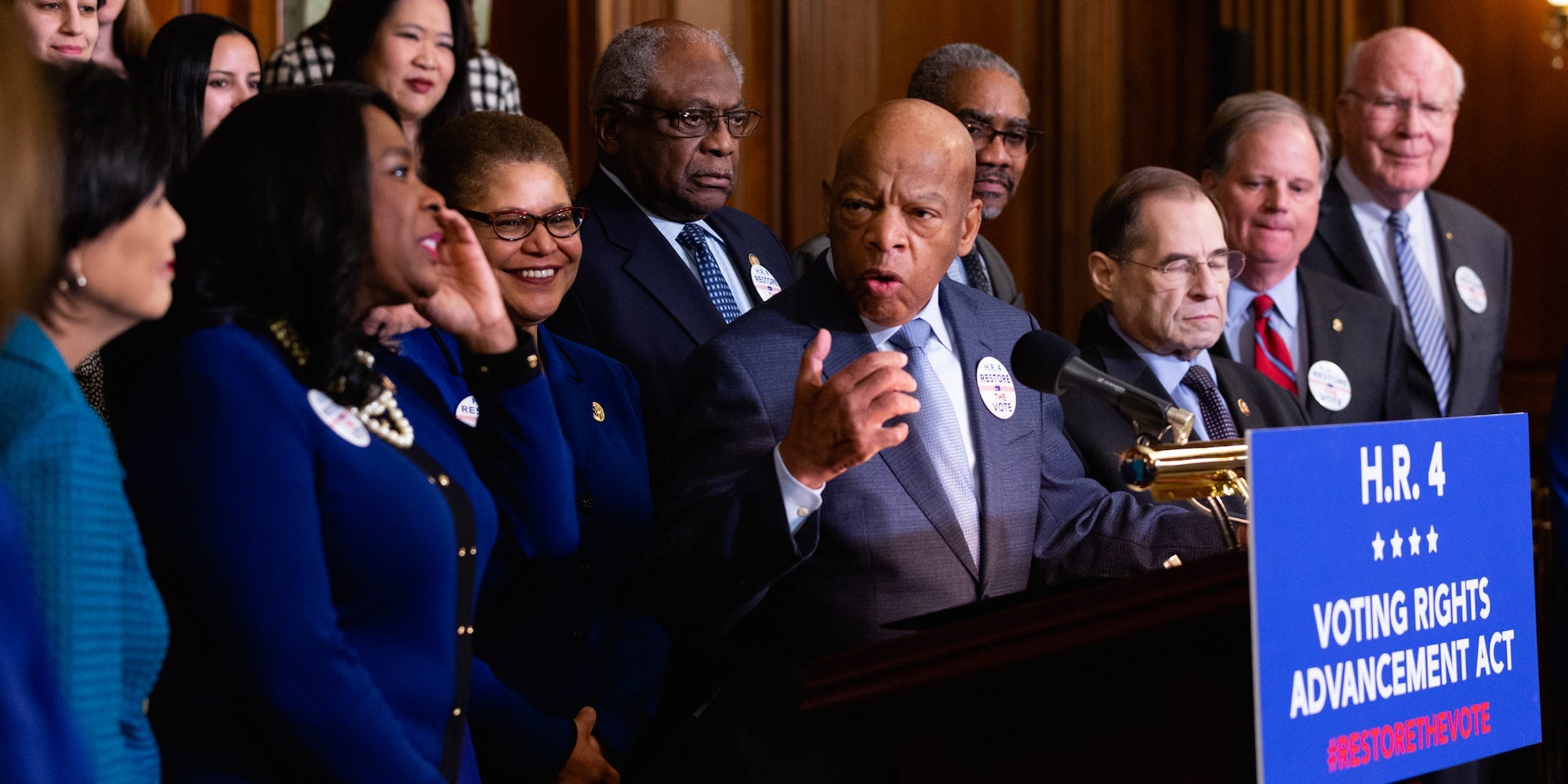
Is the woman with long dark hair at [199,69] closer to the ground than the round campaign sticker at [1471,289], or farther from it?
farther from it

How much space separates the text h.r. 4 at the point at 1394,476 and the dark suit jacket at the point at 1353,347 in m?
1.78

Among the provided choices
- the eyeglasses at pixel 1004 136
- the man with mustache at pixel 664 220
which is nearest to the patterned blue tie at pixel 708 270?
the man with mustache at pixel 664 220

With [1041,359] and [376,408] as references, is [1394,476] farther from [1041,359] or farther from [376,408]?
[376,408]

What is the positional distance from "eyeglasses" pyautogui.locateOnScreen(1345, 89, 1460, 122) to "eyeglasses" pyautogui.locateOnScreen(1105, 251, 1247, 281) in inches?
66.2

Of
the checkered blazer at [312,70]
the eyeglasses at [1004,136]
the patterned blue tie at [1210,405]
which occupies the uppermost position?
the checkered blazer at [312,70]

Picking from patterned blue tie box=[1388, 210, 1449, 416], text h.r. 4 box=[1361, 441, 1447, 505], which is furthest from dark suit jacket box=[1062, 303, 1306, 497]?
patterned blue tie box=[1388, 210, 1449, 416]

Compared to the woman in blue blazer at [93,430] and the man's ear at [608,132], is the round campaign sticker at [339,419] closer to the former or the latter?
the woman in blue blazer at [93,430]

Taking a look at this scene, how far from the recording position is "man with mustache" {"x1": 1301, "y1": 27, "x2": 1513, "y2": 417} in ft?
13.9

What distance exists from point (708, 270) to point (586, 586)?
0.91 m

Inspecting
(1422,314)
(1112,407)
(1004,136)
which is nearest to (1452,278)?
(1422,314)

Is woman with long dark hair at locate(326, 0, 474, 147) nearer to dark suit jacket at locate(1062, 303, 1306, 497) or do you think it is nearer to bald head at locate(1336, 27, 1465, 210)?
dark suit jacket at locate(1062, 303, 1306, 497)

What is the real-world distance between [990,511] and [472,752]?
868mm

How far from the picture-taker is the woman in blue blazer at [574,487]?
2.44 metres

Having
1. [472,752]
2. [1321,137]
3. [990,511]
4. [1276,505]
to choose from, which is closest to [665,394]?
[990,511]
